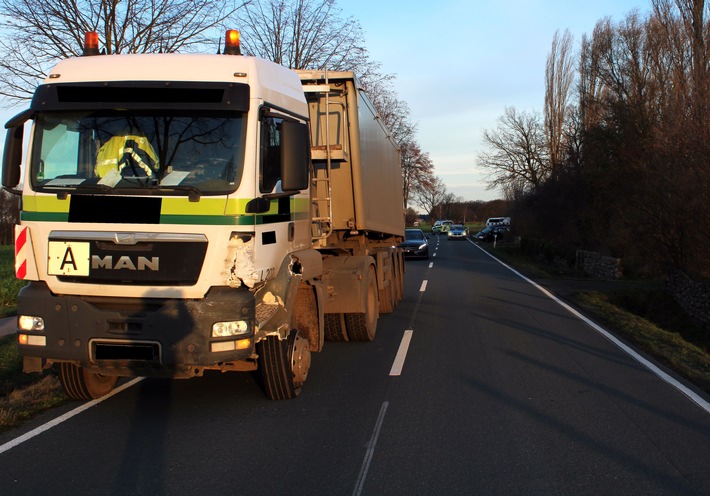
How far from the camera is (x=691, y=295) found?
15.9m

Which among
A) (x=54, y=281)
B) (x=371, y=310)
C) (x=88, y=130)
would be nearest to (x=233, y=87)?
(x=88, y=130)

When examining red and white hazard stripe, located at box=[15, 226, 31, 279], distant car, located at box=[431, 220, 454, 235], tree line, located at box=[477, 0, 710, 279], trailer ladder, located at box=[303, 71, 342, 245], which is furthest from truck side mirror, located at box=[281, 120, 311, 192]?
distant car, located at box=[431, 220, 454, 235]

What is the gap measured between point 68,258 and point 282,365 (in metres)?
2.21

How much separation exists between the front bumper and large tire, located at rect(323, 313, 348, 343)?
13.5ft

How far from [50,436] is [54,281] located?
134 cm

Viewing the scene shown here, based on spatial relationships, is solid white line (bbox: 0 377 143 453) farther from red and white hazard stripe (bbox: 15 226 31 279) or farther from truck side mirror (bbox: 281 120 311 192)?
truck side mirror (bbox: 281 120 311 192)

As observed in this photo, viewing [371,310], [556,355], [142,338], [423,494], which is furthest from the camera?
[371,310]

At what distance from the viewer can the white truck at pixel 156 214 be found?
5.54 m

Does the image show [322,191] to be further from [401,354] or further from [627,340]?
[627,340]

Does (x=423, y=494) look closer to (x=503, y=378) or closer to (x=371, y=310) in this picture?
(x=503, y=378)

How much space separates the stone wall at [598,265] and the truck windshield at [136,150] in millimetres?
20716

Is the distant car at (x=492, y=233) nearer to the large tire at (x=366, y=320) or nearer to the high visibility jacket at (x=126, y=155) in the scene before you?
the large tire at (x=366, y=320)

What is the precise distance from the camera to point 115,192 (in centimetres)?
562

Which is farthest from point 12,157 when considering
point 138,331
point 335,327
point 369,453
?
A: point 335,327
